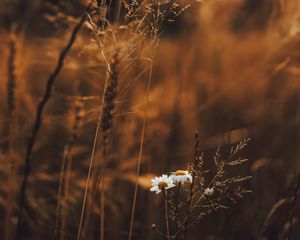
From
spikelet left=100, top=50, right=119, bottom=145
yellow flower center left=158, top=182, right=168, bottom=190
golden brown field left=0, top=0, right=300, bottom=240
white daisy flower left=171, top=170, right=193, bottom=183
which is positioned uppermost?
golden brown field left=0, top=0, right=300, bottom=240

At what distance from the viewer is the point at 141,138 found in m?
1.00

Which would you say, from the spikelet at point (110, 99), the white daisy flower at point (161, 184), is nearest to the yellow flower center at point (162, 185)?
the white daisy flower at point (161, 184)

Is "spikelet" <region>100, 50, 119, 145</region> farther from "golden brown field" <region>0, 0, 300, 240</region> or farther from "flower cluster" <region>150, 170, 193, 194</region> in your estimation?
"flower cluster" <region>150, 170, 193, 194</region>

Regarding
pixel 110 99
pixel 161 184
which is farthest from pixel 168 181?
pixel 110 99

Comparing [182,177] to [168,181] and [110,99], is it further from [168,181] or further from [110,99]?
[110,99]

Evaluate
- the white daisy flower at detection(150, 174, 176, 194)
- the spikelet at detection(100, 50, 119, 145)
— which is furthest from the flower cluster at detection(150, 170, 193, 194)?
the spikelet at detection(100, 50, 119, 145)

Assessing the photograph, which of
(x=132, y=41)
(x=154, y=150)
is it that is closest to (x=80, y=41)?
(x=132, y=41)

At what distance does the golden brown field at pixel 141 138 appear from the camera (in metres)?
0.92

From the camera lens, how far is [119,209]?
6.64 ft

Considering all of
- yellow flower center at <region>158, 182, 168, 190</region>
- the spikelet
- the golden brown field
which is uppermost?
the golden brown field

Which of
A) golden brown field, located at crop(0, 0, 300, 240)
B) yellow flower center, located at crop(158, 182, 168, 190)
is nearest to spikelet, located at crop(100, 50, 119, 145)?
golden brown field, located at crop(0, 0, 300, 240)

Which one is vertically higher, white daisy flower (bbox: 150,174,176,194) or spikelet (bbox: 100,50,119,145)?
spikelet (bbox: 100,50,119,145)

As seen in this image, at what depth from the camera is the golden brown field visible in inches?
36.1

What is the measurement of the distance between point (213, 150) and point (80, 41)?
1.58 m
